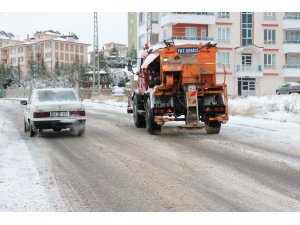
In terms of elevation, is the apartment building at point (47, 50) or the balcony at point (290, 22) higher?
the apartment building at point (47, 50)

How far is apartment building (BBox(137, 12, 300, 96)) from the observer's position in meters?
59.9

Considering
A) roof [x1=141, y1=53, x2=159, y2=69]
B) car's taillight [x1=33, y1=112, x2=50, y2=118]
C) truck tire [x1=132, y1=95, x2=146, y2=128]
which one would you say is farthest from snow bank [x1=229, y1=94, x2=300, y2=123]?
car's taillight [x1=33, y1=112, x2=50, y2=118]

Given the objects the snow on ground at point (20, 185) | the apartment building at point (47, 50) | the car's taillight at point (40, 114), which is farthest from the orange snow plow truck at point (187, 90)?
the apartment building at point (47, 50)

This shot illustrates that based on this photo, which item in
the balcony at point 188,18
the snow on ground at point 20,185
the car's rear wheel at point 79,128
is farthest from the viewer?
the balcony at point 188,18

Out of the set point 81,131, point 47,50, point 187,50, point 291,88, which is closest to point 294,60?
point 291,88

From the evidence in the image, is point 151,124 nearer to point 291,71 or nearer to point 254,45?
point 254,45

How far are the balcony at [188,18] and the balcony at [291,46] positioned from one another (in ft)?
32.7

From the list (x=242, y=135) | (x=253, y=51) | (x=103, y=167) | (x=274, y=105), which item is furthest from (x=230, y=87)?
(x=103, y=167)

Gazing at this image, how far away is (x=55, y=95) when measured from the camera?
51.5 ft

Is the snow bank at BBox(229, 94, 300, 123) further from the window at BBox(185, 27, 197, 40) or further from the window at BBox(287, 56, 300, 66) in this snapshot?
the window at BBox(287, 56, 300, 66)

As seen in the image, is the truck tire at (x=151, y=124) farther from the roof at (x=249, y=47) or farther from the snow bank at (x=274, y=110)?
the roof at (x=249, y=47)

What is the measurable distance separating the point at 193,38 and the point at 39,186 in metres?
51.2

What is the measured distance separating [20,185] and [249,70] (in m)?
55.0

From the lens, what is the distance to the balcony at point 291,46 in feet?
199
